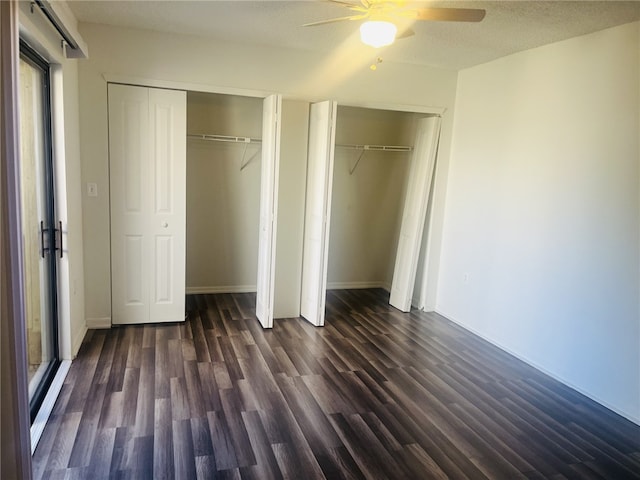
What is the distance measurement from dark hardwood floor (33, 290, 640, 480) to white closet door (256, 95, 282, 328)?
1.05ft

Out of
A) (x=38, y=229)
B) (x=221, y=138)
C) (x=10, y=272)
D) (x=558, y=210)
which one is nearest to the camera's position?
(x=10, y=272)

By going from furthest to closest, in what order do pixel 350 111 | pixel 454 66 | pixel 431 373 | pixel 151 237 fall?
pixel 350 111
pixel 454 66
pixel 151 237
pixel 431 373

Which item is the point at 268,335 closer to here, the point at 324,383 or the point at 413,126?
the point at 324,383

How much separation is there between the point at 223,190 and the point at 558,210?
347 cm

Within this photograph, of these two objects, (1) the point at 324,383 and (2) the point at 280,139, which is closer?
(1) the point at 324,383

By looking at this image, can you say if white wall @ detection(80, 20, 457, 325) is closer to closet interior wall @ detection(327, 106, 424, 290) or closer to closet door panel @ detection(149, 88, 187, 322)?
closet door panel @ detection(149, 88, 187, 322)

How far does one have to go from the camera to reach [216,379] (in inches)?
127

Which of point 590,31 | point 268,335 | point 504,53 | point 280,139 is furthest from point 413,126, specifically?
point 268,335

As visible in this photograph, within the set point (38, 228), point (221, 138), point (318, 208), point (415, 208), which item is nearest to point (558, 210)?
point (415, 208)

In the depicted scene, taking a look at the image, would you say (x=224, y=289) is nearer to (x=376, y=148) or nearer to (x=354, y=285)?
(x=354, y=285)

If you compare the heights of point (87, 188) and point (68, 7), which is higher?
point (68, 7)

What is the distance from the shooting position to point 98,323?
4059 mm

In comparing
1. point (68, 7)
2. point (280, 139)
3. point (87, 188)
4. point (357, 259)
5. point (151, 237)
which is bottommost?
point (357, 259)

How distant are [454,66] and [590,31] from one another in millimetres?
1474
